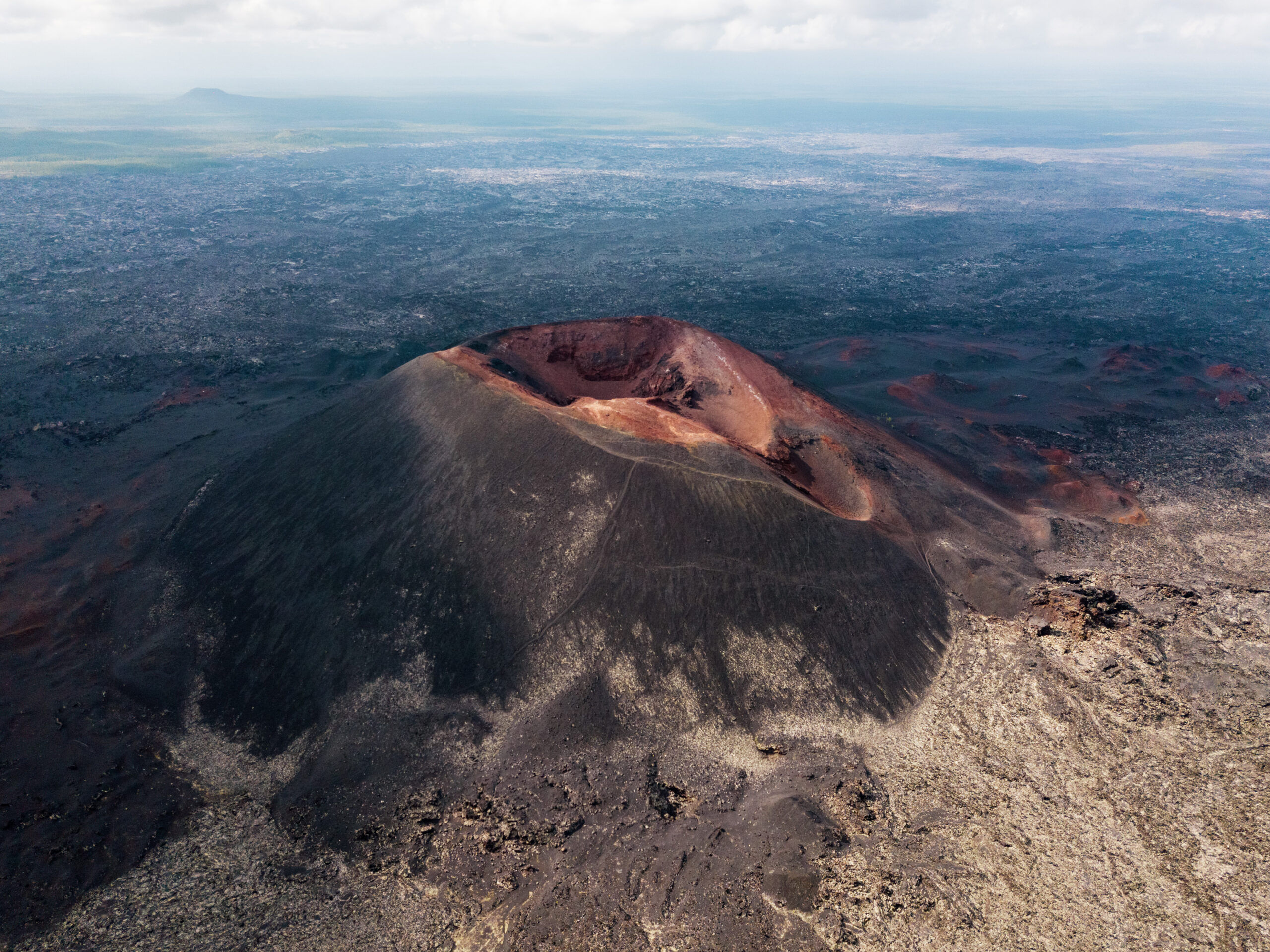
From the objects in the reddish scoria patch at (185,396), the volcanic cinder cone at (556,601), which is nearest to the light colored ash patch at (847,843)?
the volcanic cinder cone at (556,601)

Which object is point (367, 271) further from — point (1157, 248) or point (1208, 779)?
point (1157, 248)

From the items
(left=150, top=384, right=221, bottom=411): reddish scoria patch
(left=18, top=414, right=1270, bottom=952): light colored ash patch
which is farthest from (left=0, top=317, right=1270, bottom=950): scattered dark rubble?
(left=150, top=384, right=221, bottom=411): reddish scoria patch

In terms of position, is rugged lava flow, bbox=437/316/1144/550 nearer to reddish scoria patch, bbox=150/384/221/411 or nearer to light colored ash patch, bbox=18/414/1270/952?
light colored ash patch, bbox=18/414/1270/952

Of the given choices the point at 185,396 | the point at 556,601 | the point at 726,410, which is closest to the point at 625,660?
the point at 556,601

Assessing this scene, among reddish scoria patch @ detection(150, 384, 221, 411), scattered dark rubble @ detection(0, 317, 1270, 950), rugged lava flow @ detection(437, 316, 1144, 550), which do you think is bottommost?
scattered dark rubble @ detection(0, 317, 1270, 950)

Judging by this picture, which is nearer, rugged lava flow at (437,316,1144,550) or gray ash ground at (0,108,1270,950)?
gray ash ground at (0,108,1270,950)

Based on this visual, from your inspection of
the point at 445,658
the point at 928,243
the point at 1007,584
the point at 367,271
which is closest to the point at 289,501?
the point at 445,658

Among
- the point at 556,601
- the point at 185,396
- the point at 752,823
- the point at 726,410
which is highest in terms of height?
the point at 726,410

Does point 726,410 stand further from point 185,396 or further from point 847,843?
point 185,396
